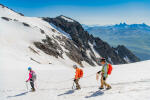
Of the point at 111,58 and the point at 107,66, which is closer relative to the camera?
the point at 107,66

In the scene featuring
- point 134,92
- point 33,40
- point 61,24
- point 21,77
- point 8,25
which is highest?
point 61,24

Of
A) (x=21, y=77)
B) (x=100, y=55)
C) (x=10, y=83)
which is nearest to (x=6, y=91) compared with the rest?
(x=10, y=83)

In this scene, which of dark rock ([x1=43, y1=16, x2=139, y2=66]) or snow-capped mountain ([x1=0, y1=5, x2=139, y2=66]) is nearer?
snow-capped mountain ([x1=0, y1=5, x2=139, y2=66])

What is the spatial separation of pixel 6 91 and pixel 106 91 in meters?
10.3

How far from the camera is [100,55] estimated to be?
527 ft

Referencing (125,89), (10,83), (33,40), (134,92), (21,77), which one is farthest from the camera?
(33,40)

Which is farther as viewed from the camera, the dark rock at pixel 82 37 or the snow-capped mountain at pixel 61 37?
the dark rock at pixel 82 37

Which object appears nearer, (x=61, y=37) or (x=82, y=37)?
(x=61, y=37)

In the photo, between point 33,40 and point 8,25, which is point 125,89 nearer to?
point 33,40

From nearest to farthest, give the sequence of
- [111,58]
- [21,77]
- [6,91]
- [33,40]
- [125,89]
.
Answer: [125,89]
[6,91]
[21,77]
[33,40]
[111,58]

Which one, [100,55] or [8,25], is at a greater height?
[8,25]

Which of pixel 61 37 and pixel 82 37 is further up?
pixel 82 37

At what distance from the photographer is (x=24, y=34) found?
73000 mm

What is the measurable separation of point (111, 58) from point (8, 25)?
11999cm
